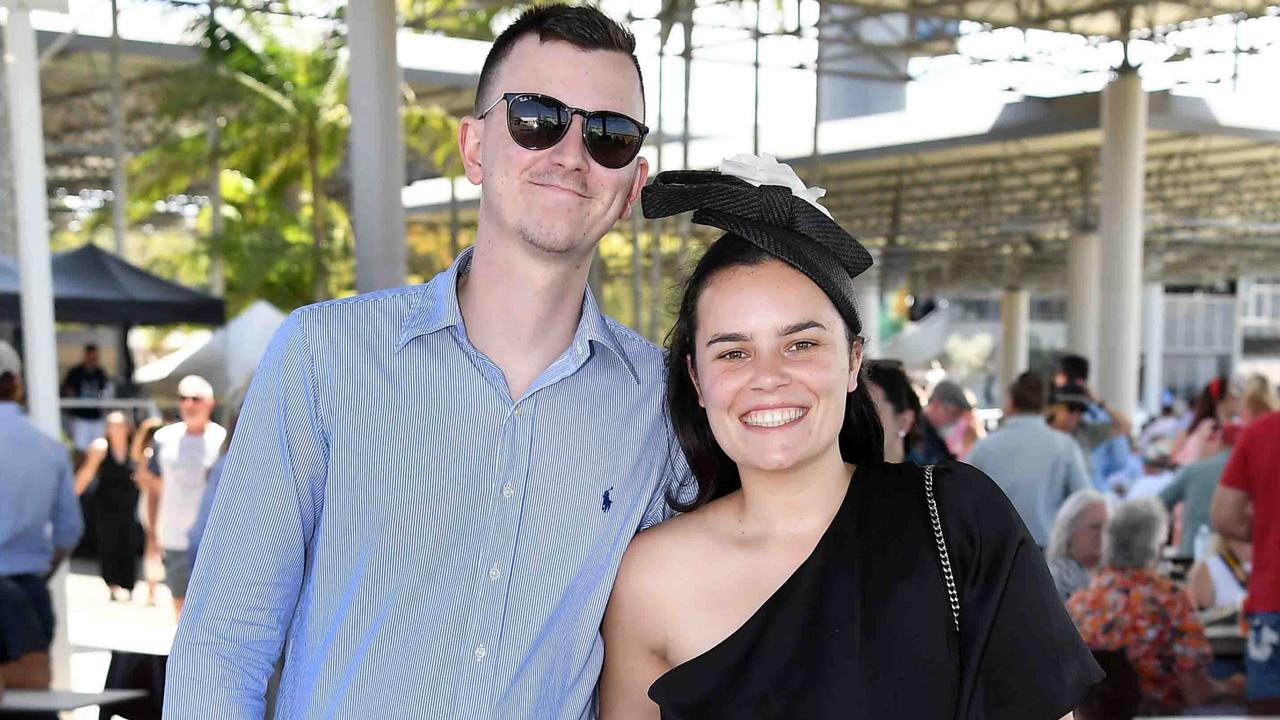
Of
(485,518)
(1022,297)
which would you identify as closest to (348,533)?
(485,518)

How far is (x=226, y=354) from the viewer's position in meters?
13.4

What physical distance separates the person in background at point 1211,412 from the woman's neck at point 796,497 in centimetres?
896

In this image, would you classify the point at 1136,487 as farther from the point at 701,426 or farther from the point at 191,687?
the point at 191,687

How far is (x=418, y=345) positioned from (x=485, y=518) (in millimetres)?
280

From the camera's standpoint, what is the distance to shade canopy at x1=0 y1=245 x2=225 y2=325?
10.8 meters

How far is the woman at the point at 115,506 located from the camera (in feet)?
34.2

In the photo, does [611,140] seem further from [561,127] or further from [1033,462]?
[1033,462]

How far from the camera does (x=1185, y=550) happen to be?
8.49 m

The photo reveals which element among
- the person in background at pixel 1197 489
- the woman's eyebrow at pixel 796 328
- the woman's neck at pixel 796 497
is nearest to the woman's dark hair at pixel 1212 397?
the person in background at pixel 1197 489

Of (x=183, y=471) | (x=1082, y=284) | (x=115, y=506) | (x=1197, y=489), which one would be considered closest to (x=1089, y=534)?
(x=1197, y=489)

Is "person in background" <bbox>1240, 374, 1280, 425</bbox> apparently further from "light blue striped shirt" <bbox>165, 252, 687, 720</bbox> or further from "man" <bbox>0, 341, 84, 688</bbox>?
"light blue striped shirt" <bbox>165, 252, 687, 720</bbox>

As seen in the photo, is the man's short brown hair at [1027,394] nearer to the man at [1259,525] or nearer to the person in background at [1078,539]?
the person in background at [1078,539]

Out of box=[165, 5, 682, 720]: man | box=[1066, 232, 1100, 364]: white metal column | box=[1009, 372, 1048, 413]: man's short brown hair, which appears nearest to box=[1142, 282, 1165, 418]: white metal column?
box=[1066, 232, 1100, 364]: white metal column

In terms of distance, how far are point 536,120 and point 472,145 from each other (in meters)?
0.16
